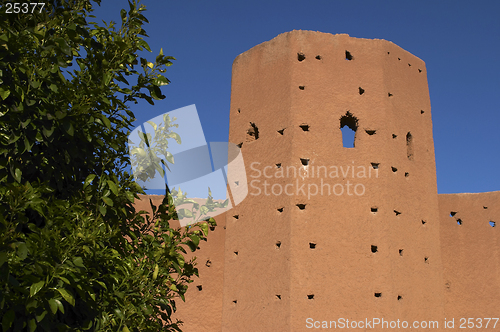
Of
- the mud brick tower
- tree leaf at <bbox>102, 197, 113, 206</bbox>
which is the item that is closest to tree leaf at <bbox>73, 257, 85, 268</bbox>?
tree leaf at <bbox>102, 197, 113, 206</bbox>

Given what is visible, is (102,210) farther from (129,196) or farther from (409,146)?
(409,146)

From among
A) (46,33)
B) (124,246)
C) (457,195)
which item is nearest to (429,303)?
(457,195)

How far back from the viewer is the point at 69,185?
2918 mm

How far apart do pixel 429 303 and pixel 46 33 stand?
6.75 metres

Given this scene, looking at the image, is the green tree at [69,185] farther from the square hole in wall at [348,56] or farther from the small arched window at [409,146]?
the small arched window at [409,146]

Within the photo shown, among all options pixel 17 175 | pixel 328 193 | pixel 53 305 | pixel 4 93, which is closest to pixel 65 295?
pixel 53 305

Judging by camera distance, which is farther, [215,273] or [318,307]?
[215,273]

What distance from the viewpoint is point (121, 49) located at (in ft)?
9.50

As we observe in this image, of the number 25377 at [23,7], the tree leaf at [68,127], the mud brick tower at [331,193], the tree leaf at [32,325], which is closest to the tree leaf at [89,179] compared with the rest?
the tree leaf at [68,127]

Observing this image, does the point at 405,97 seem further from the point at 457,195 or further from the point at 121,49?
the point at 121,49

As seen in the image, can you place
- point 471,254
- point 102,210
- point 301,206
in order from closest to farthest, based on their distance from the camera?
point 102,210
point 301,206
point 471,254

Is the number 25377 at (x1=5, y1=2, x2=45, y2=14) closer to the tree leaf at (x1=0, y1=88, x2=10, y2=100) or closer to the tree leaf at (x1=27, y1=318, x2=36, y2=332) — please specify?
the tree leaf at (x1=0, y1=88, x2=10, y2=100)

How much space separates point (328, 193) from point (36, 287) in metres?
5.30

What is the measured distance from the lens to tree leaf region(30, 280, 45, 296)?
204 centimetres
